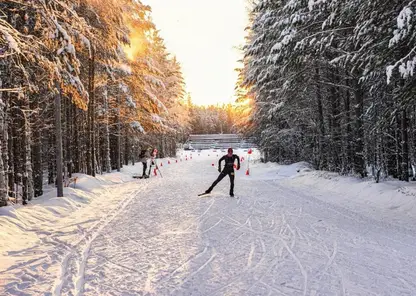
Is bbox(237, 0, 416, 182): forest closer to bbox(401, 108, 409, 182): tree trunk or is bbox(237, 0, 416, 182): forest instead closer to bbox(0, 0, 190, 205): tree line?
bbox(401, 108, 409, 182): tree trunk

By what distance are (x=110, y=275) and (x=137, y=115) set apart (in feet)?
72.5

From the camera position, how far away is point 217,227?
25.8 feet

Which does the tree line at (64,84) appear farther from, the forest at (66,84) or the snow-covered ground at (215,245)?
the snow-covered ground at (215,245)

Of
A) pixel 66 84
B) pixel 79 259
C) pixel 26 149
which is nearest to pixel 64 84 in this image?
pixel 66 84

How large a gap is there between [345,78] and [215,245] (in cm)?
1166

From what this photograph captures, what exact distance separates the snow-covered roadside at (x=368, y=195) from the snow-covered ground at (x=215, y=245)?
5 cm

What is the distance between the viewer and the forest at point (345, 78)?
8906mm

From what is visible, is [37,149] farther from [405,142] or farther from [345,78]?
[405,142]

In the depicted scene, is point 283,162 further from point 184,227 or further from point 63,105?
point 184,227

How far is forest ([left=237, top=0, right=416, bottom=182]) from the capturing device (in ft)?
29.2

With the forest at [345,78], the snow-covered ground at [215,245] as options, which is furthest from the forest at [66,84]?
the forest at [345,78]

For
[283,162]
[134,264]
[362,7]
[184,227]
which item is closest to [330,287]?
[134,264]

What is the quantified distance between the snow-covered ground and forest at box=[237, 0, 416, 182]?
123 inches

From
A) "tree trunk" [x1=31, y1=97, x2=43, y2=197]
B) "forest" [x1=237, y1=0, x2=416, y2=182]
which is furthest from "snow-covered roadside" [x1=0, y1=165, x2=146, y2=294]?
"forest" [x1=237, y1=0, x2=416, y2=182]
